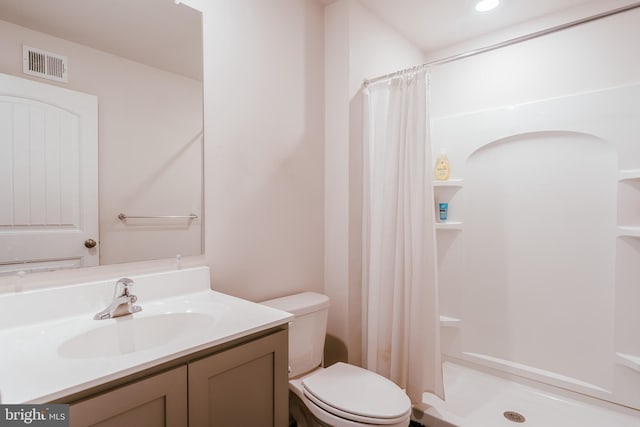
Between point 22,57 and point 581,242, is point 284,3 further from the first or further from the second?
point 581,242

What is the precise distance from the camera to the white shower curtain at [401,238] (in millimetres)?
1763

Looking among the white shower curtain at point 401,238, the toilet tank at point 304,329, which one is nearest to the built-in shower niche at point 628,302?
the white shower curtain at point 401,238

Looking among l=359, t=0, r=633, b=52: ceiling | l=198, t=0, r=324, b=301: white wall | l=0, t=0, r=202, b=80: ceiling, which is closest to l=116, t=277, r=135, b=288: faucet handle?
l=198, t=0, r=324, b=301: white wall

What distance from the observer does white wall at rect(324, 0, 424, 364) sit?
2.04m

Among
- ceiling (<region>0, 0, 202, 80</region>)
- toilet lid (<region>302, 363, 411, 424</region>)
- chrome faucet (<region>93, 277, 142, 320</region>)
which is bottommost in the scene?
toilet lid (<region>302, 363, 411, 424</region>)

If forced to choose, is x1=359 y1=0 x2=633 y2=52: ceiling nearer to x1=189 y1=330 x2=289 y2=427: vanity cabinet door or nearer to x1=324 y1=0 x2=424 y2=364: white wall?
x1=324 y1=0 x2=424 y2=364: white wall

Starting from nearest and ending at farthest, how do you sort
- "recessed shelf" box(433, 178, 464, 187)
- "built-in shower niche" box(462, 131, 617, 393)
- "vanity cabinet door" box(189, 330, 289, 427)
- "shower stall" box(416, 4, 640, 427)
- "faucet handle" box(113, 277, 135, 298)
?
"vanity cabinet door" box(189, 330, 289, 427), "faucet handle" box(113, 277, 135, 298), "shower stall" box(416, 4, 640, 427), "built-in shower niche" box(462, 131, 617, 393), "recessed shelf" box(433, 178, 464, 187)

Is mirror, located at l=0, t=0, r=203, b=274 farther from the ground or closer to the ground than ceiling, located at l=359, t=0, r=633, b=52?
closer to the ground

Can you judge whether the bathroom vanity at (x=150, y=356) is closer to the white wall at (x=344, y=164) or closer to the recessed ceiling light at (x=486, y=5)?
the white wall at (x=344, y=164)

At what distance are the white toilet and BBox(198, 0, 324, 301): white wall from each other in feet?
0.79

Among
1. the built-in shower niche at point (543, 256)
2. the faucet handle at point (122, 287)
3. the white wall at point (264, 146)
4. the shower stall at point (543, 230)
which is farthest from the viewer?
the built-in shower niche at point (543, 256)

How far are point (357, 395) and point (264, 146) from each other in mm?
1246

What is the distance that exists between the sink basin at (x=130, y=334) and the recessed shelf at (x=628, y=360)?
217 cm

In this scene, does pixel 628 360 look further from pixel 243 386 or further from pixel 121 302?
pixel 121 302
